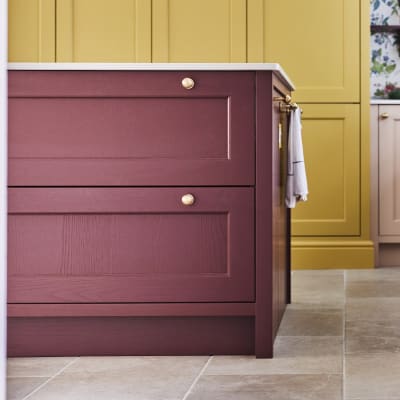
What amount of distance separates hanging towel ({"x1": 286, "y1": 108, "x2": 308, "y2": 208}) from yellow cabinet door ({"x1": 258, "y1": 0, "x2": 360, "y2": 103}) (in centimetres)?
173

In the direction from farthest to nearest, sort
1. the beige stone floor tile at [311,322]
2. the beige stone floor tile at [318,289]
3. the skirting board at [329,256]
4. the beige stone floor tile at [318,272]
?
the skirting board at [329,256]
the beige stone floor tile at [318,272]
the beige stone floor tile at [318,289]
the beige stone floor tile at [311,322]

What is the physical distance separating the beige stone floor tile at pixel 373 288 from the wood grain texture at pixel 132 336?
4.10 feet

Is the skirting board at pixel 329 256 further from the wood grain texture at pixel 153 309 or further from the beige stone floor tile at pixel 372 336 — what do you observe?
the wood grain texture at pixel 153 309

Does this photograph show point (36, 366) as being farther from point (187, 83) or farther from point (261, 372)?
point (187, 83)

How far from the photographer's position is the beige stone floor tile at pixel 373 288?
139 inches

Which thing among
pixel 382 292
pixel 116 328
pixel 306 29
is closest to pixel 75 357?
pixel 116 328

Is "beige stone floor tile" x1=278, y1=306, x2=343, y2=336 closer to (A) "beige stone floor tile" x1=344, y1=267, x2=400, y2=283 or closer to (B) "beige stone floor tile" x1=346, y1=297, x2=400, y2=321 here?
(B) "beige stone floor tile" x1=346, y1=297, x2=400, y2=321

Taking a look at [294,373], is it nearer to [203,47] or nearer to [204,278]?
[204,278]

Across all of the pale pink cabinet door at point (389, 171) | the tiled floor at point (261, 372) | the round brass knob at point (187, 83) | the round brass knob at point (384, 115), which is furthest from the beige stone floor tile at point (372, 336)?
the round brass knob at point (384, 115)

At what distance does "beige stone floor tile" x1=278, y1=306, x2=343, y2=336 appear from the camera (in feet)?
8.82

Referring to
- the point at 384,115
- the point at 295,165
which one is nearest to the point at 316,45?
the point at 384,115

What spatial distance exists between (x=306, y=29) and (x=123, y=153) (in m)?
2.48

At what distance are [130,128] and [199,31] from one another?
2349mm

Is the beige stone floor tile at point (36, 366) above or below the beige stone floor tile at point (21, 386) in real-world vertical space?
above
